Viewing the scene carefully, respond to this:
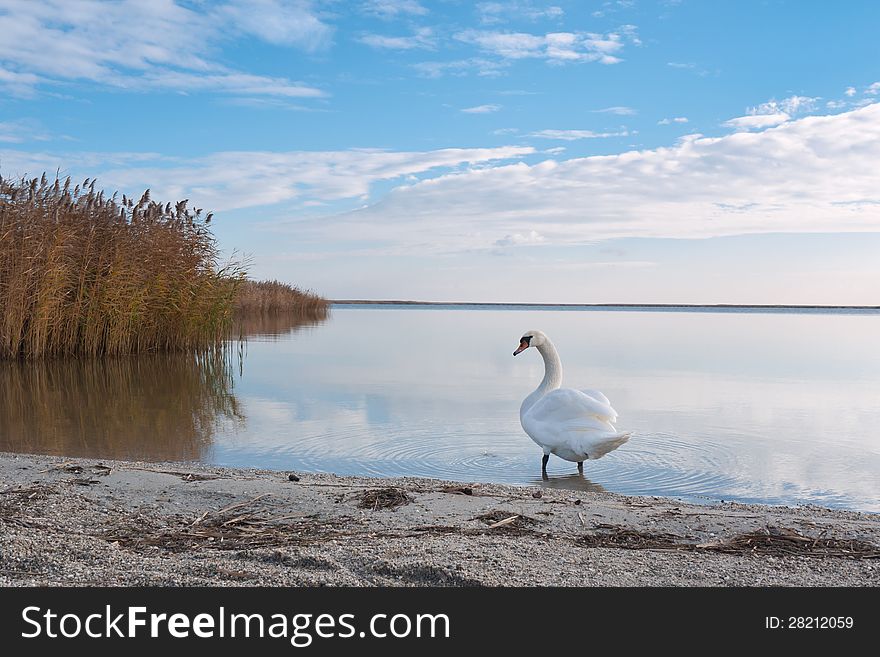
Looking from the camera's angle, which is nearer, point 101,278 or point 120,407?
point 120,407

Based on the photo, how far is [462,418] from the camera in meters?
10.7

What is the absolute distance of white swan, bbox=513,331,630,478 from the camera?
7348 mm

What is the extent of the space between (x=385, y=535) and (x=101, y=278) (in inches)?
564

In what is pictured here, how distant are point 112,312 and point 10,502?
43.6 ft

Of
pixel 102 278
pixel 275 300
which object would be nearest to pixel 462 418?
pixel 102 278

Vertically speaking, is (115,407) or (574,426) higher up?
(574,426)

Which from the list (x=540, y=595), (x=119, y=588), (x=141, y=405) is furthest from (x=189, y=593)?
(x=141, y=405)

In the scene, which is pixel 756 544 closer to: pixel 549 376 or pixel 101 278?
pixel 549 376

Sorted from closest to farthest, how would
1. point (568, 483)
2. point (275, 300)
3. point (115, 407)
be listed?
1. point (568, 483)
2. point (115, 407)
3. point (275, 300)

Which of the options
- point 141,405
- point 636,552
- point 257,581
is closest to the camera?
point 257,581

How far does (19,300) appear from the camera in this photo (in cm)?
1563

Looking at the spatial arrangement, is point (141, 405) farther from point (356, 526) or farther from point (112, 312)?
point (356, 526)

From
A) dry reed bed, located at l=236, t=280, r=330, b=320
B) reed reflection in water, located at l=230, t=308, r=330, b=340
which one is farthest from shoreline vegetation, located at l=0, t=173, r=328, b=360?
dry reed bed, located at l=236, t=280, r=330, b=320

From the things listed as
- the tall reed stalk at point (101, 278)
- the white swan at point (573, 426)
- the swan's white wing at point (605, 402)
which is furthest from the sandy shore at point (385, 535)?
the tall reed stalk at point (101, 278)
